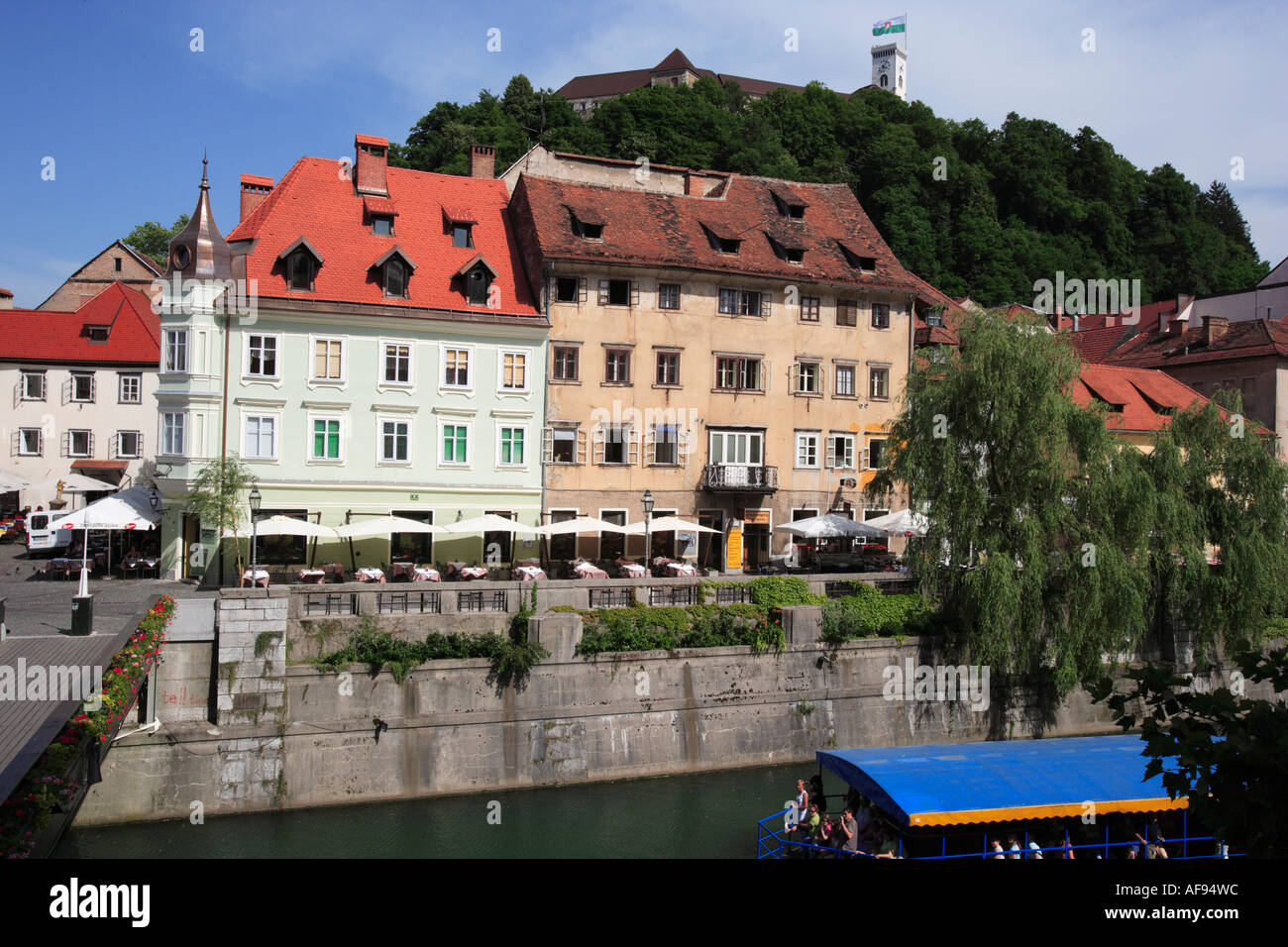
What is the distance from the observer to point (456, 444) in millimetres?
Result: 38188

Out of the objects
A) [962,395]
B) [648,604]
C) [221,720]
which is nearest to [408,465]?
[648,604]

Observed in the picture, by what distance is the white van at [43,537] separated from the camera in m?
41.8

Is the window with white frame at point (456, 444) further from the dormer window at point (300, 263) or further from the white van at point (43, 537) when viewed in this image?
the white van at point (43, 537)

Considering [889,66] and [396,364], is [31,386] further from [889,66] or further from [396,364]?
[889,66]

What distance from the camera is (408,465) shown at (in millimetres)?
37531

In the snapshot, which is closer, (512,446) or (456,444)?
(456,444)

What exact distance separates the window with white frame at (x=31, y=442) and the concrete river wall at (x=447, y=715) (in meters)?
33.1

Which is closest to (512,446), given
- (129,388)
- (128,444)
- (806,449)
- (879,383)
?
(806,449)

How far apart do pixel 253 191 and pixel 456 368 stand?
38.3ft

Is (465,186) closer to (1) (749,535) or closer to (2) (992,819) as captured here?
(1) (749,535)

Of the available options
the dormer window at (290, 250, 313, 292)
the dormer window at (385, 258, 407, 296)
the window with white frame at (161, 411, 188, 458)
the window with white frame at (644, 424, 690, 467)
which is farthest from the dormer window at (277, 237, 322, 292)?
the window with white frame at (644, 424, 690, 467)

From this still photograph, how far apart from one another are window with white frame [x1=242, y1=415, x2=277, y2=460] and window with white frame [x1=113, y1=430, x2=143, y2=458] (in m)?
20.2

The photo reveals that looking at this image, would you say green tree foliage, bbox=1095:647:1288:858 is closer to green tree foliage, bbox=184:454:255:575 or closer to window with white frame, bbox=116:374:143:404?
green tree foliage, bbox=184:454:255:575
